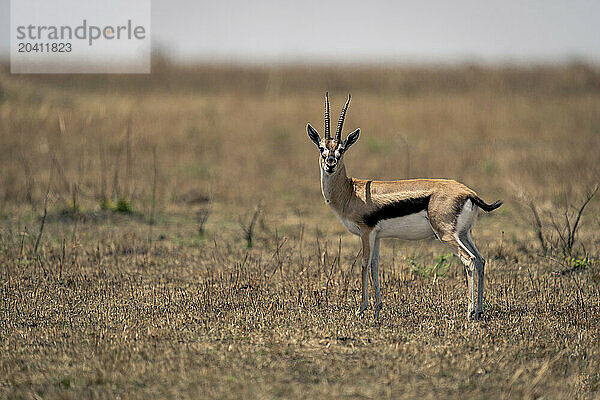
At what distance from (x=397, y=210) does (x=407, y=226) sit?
18 centimetres

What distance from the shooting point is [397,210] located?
7066 millimetres

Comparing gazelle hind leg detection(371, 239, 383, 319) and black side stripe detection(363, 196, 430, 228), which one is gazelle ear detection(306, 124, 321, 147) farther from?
gazelle hind leg detection(371, 239, 383, 319)

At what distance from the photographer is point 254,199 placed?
15.0 meters

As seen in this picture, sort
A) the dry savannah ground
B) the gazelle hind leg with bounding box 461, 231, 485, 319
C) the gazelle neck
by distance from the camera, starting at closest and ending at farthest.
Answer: the dry savannah ground → the gazelle hind leg with bounding box 461, 231, 485, 319 → the gazelle neck

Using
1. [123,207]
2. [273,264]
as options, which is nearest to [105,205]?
[123,207]

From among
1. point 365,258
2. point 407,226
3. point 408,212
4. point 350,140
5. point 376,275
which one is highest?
point 350,140

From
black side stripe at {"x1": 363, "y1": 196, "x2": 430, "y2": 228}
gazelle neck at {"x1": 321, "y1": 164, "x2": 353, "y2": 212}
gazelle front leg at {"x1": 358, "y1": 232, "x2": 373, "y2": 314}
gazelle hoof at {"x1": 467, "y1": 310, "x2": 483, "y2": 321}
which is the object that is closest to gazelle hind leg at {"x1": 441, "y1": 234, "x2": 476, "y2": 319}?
gazelle hoof at {"x1": 467, "y1": 310, "x2": 483, "y2": 321}

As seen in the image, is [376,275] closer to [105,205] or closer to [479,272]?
[479,272]

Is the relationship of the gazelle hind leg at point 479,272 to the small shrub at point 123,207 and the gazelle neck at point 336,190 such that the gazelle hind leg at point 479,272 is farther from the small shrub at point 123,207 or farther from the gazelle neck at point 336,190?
the small shrub at point 123,207

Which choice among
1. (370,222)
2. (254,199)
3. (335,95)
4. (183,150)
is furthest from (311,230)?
(335,95)

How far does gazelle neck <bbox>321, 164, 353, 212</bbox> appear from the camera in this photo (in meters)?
7.41

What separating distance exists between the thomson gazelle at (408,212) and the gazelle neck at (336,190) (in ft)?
0.03

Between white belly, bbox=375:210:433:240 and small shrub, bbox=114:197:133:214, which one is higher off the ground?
white belly, bbox=375:210:433:240

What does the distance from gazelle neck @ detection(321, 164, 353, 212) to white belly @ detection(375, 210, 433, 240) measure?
49 centimetres
